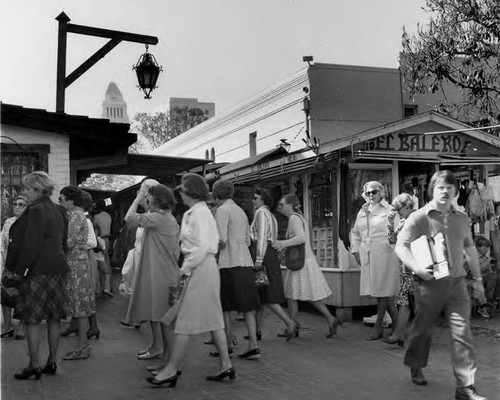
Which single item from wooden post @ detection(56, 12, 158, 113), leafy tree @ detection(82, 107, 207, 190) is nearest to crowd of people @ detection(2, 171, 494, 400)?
wooden post @ detection(56, 12, 158, 113)

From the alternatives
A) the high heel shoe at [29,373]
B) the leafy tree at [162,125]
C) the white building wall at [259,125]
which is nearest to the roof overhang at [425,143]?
the high heel shoe at [29,373]

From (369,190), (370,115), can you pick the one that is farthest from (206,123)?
(369,190)

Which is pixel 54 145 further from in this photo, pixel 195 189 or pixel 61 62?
pixel 195 189

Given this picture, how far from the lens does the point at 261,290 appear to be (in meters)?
7.91

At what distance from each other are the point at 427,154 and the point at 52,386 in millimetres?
6458

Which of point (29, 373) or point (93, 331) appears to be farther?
point (93, 331)

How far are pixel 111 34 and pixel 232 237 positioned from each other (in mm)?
5770

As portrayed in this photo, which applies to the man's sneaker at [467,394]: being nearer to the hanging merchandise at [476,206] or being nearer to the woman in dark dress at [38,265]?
the woman in dark dress at [38,265]

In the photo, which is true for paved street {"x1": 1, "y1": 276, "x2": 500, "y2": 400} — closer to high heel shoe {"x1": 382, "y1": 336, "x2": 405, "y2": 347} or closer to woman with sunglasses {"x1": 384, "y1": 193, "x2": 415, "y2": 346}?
high heel shoe {"x1": 382, "y1": 336, "x2": 405, "y2": 347}

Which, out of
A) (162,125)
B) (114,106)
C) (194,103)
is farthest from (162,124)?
(114,106)

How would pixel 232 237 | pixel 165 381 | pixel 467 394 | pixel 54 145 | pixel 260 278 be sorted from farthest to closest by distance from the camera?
pixel 54 145, pixel 260 278, pixel 232 237, pixel 165 381, pixel 467 394

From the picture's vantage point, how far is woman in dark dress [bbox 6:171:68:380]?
5.98 meters

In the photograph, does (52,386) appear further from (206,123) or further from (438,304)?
(206,123)

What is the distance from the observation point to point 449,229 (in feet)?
17.5
